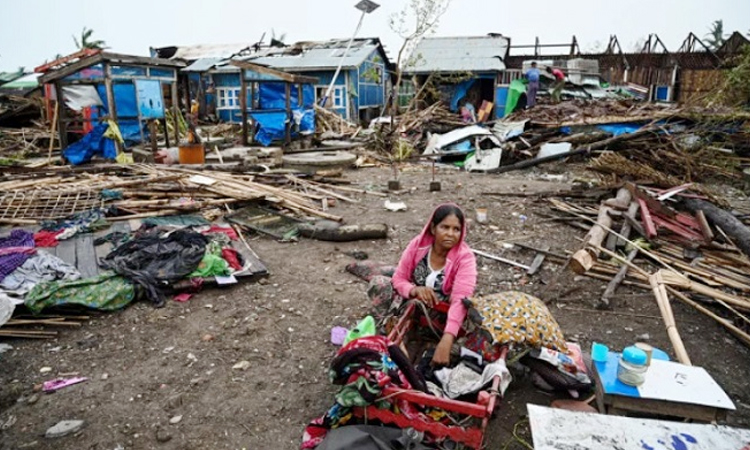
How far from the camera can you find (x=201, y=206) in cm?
716

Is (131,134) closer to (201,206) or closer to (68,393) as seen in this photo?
(201,206)

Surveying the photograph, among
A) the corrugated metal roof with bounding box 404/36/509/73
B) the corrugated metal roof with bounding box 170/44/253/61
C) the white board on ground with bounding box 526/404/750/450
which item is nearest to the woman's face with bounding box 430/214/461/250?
the white board on ground with bounding box 526/404/750/450

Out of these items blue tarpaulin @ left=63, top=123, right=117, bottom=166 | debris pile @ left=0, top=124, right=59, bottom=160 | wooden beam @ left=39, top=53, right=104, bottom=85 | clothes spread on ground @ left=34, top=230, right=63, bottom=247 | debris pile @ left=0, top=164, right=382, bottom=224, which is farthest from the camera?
debris pile @ left=0, top=124, right=59, bottom=160

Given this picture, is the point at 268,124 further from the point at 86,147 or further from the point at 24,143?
the point at 24,143

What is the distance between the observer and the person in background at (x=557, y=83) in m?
17.9

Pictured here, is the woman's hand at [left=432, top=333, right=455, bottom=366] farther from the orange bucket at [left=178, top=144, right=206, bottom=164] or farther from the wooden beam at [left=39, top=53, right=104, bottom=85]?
the wooden beam at [left=39, top=53, right=104, bottom=85]

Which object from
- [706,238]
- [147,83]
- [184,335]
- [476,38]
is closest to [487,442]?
[184,335]

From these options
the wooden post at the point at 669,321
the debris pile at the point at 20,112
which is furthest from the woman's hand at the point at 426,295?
the debris pile at the point at 20,112

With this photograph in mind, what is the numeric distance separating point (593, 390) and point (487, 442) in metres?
0.90

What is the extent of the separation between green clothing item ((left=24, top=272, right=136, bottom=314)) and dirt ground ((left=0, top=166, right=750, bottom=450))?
0.42ft

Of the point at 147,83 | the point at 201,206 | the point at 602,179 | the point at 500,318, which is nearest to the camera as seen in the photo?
the point at 500,318

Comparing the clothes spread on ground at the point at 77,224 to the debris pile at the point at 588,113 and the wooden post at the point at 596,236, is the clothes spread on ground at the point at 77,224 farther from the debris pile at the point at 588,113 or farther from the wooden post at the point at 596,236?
the debris pile at the point at 588,113

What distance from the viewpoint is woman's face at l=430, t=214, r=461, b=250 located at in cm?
324

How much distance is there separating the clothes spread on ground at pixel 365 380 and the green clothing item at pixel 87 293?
2624mm
